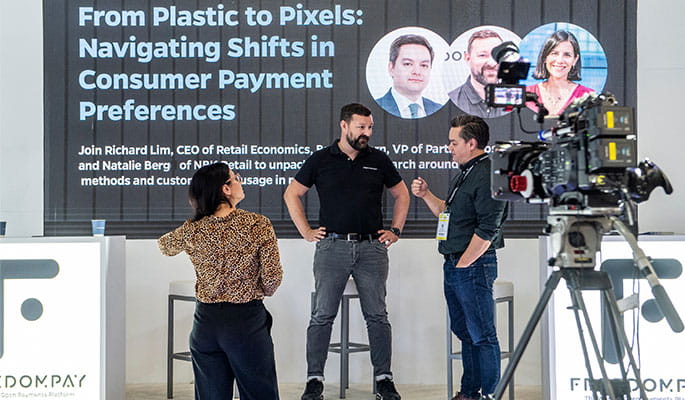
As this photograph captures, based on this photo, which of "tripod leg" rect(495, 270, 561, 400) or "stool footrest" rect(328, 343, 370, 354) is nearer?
"tripod leg" rect(495, 270, 561, 400)

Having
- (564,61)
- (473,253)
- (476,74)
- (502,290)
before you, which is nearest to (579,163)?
(473,253)

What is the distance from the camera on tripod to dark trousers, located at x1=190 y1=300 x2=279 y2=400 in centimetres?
105

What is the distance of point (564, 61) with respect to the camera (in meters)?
5.09

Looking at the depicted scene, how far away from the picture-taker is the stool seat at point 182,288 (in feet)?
15.1

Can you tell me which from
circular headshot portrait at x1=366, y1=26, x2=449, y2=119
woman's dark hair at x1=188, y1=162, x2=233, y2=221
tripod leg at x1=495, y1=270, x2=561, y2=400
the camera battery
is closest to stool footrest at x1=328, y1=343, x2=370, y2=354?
circular headshot portrait at x1=366, y1=26, x2=449, y2=119

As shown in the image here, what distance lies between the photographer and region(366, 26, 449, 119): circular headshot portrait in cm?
509

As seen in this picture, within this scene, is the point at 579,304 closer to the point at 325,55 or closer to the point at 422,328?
the point at 422,328

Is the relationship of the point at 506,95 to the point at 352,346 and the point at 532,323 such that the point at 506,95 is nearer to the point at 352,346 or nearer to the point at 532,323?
the point at 532,323

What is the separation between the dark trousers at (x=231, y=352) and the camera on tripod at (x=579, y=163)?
1053mm

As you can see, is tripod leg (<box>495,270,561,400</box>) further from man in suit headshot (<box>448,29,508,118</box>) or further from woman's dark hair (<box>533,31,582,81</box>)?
woman's dark hair (<box>533,31,582,81</box>)

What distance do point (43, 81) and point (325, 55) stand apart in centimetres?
186

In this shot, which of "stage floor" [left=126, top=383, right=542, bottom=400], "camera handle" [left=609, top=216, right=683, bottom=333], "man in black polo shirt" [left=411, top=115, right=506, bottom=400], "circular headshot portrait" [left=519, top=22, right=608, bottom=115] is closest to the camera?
"camera handle" [left=609, top=216, right=683, bottom=333]

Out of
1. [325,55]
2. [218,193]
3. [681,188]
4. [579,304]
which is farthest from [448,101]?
[579,304]

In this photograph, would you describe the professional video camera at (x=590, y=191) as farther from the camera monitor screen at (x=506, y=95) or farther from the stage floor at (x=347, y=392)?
the stage floor at (x=347, y=392)
